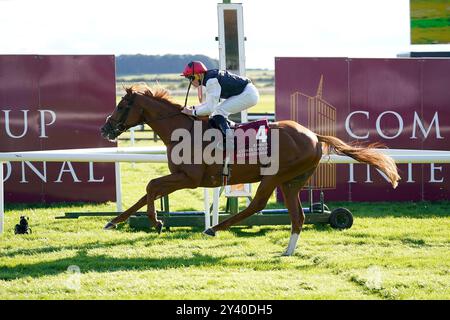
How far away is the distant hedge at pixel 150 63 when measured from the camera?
322 ft

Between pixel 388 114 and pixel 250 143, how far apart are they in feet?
15.7

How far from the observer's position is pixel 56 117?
13078 mm

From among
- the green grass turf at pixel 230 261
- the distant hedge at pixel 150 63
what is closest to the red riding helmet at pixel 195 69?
the green grass turf at pixel 230 261

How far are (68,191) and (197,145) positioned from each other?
4530mm

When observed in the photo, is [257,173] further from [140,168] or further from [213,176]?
[140,168]

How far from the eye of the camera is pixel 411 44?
14.6 metres

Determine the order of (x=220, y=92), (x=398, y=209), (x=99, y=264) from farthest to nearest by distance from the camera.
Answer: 1. (x=398, y=209)
2. (x=220, y=92)
3. (x=99, y=264)

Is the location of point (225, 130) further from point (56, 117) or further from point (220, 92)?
point (56, 117)

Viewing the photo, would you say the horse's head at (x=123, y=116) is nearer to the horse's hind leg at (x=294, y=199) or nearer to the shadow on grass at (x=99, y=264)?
the shadow on grass at (x=99, y=264)

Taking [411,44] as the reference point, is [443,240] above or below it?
below

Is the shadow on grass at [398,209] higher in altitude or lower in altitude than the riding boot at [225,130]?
lower

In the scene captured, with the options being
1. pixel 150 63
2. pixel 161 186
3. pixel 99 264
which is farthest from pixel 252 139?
pixel 150 63

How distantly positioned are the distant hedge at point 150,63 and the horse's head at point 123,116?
86.0 metres

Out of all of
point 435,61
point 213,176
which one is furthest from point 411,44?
point 213,176
